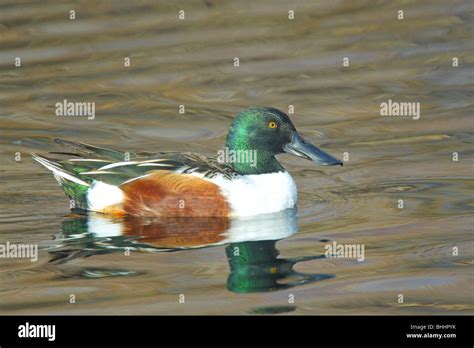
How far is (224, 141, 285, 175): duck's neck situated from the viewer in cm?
1022

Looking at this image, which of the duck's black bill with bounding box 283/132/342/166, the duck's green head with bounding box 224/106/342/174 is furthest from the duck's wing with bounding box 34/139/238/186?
the duck's black bill with bounding box 283/132/342/166

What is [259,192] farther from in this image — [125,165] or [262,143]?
[125,165]

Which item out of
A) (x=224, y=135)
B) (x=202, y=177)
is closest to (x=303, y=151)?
(x=202, y=177)

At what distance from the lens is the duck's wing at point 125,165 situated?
33.1 ft

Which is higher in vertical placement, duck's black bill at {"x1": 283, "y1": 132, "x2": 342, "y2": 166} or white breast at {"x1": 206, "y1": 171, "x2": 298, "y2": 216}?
duck's black bill at {"x1": 283, "y1": 132, "x2": 342, "y2": 166}

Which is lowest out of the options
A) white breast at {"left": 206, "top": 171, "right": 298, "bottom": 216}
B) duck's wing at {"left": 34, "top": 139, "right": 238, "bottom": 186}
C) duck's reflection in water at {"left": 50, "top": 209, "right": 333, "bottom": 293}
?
duck's reflection in water at {"left": 50, "top": 209, "right": 333, "bottom": 293}

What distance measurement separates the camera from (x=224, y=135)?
12.2 meters

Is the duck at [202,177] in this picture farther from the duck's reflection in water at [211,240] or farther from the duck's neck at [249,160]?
the duck's reflection in water at [211,240]

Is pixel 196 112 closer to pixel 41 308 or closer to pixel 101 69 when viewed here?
pixel 101 69

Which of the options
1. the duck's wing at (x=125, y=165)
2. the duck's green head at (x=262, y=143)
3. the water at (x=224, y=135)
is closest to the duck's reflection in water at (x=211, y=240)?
the water at (x=224, y=135)

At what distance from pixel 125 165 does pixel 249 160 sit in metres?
0.98

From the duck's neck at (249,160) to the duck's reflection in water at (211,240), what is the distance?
0.37m

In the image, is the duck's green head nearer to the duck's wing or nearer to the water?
the duck's wing
